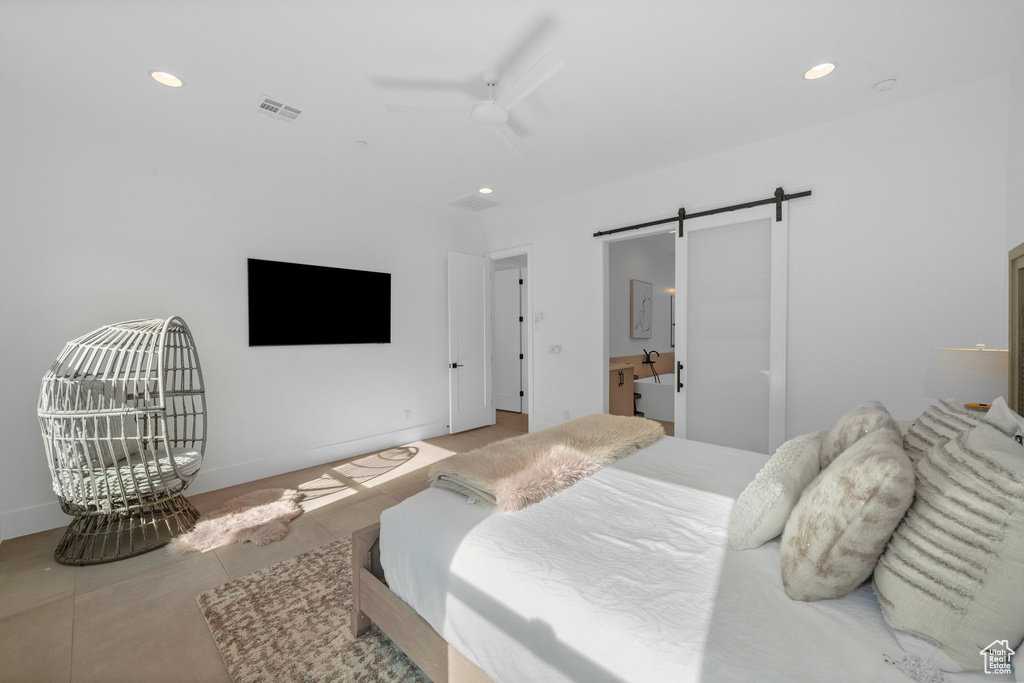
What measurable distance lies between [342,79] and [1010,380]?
3819 mm

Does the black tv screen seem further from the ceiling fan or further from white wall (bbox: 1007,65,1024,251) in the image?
white wall (bbox: 1007,65,1024,251)

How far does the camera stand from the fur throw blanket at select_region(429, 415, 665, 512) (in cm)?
162

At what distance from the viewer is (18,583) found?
6.87ft

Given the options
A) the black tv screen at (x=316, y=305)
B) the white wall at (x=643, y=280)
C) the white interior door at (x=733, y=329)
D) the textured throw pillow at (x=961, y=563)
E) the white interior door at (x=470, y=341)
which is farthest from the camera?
the white wall at (x=643, y=280)

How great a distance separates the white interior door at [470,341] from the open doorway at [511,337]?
1.06 m

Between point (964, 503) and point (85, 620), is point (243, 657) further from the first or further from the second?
point (964, 503)

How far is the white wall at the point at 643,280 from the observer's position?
5.83 metres

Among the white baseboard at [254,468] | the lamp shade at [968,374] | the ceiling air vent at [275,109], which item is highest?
the ceiling air vent at [275,109]

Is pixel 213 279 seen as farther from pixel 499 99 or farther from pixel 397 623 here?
pixel 397 623

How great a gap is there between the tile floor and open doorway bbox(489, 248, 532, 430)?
3.50m

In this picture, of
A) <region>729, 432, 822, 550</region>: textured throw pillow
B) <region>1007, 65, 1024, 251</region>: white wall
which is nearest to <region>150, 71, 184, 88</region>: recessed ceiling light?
<region>729, 432, 822, 550</region>: textured throw pillow

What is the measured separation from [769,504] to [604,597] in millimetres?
587

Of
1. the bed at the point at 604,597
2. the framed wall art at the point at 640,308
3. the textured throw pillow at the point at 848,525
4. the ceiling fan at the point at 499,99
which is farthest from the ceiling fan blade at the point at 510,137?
the framed wall art at the point at 640,308

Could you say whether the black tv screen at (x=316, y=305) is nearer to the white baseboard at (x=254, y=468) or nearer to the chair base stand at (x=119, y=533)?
the white baseboard at (x=254, y=468)
